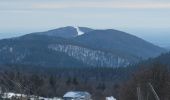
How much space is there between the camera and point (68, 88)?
81.5 m

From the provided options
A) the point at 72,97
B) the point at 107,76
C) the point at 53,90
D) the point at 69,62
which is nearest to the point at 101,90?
the point at 53,90

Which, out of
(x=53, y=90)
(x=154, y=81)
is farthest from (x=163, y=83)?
(x=53, y=90)

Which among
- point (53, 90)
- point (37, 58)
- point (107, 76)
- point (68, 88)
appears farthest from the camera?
point (37, 58)

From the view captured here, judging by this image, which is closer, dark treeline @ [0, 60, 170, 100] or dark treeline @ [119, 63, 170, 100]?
dark treeline @ [0, 60, 170, 100]

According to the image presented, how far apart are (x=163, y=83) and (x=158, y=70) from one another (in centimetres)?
143

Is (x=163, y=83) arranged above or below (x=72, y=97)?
above

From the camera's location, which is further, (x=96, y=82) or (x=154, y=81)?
(x=96, y=82)

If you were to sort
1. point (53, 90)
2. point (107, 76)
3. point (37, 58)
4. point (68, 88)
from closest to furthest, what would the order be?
point (53, 90), point (68, 88), point (107, 76), point (37, 58)

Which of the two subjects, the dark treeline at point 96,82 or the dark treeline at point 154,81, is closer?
the dark treeline at point 96,82

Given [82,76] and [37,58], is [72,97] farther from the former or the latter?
[37,58]

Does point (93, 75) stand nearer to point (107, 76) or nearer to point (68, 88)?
point (107, 76)

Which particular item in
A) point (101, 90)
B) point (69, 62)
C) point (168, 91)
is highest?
point (168, 91)

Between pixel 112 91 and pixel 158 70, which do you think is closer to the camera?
pixel 158 70

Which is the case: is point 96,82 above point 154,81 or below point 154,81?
below
